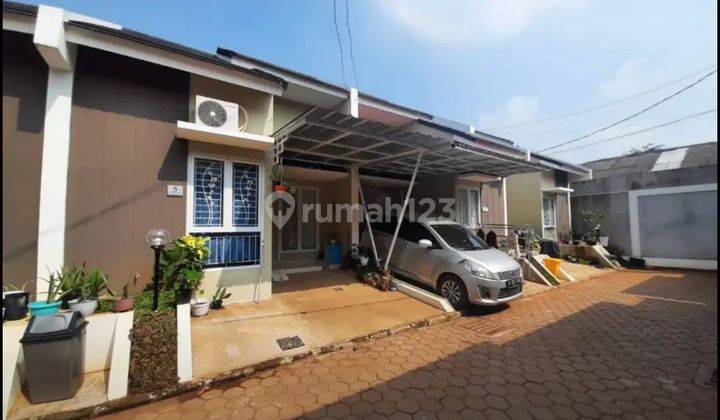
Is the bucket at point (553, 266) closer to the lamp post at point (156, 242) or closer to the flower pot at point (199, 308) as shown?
the flower pot at point (199, 308)

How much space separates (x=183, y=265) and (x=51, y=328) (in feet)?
5.98

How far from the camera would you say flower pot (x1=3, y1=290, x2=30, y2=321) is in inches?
141

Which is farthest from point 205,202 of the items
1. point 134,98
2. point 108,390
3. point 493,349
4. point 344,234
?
point 493,349

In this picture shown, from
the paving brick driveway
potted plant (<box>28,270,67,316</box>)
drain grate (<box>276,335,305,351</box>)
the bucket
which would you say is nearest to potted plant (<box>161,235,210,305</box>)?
potted plant (<box>28,270,67,316</box>)

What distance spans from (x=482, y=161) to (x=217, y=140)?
6584 mm

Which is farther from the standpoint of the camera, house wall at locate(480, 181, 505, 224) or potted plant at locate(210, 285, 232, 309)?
house wall at locate(480, 181, 505, 224)

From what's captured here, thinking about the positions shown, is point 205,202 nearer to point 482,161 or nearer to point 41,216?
point 41,216

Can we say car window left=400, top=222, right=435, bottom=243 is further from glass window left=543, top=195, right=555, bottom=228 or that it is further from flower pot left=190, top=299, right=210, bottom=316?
glass window left=543, top=195, right=555, bottom=228

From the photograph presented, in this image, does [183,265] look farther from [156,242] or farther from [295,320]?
[295,320]

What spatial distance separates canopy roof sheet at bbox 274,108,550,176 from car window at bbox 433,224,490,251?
1.84 metres

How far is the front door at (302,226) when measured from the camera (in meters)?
9.55

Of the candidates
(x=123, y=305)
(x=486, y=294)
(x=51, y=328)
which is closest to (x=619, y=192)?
(x=486, y=294)

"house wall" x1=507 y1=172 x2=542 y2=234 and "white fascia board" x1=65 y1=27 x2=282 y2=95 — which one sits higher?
"white fascia board" x1=65 y1=27 x2=282 y2=95

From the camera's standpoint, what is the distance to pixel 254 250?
5926 millimetres
